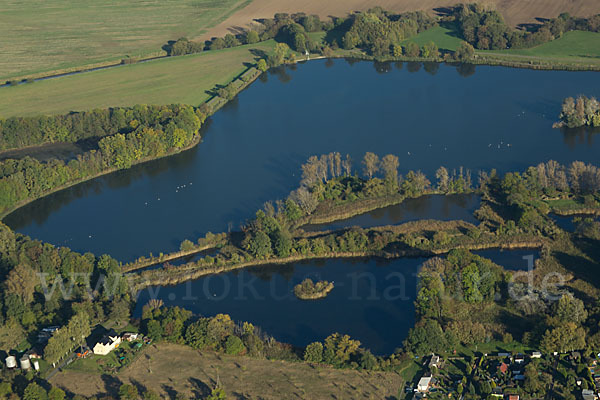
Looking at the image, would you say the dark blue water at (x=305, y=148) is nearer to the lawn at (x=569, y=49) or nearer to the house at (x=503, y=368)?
the lawn at (x=569, y=49)

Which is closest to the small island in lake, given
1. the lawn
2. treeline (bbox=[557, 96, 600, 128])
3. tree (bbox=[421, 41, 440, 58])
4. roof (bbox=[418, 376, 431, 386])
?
roof (bbox=[418, 376, 431, 386])

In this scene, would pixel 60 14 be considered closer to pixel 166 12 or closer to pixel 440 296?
pixel 166 12

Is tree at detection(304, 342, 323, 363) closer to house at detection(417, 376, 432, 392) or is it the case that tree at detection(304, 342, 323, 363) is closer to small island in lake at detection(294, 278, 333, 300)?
house at detection(417, 376, 432, 392)

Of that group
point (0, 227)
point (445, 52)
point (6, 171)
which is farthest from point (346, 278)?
point (445, 52)

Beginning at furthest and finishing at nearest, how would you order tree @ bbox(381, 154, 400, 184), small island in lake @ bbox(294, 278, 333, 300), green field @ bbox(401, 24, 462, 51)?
green field @ bbox(401, 24, 462, 51) → tree @ bbox(381, 154, 400, 184) → small island in lake @ bbox(294, 278, 333, 300)

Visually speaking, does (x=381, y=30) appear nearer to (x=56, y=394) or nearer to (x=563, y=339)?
(x=563, y=339)

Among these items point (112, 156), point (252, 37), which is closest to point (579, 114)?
point (112, 156)

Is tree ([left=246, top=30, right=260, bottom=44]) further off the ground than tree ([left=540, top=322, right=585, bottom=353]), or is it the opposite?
tree ([left=246, top=30, right=260, bottom=44])
